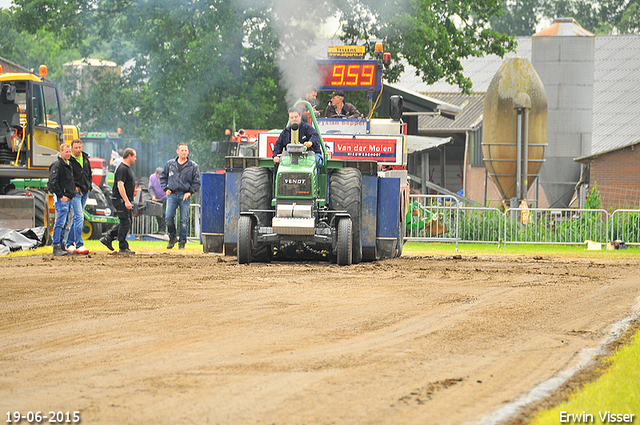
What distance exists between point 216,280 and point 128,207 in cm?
517

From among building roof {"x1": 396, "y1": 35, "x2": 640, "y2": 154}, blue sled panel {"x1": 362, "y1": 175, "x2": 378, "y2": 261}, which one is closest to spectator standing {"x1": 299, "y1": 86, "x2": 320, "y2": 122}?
blue sled panel {"x1": 362, "y1": 175, "x2": 378, "y2": 261}

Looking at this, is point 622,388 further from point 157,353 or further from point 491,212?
point 491,212

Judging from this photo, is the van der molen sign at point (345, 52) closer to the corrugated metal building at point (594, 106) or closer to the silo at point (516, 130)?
the silo at point (516, 130)

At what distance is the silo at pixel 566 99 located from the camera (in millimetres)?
31953

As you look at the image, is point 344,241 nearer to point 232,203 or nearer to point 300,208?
point 300,208

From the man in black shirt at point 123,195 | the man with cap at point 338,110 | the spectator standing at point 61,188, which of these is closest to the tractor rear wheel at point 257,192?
the spectator standing at point 61,188

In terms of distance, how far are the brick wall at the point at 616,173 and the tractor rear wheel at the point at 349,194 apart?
19052 millimetres

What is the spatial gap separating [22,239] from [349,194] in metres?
6.86

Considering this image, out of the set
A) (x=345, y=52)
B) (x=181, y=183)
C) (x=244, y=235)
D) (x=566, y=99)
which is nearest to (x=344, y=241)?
(x=244, y=235)

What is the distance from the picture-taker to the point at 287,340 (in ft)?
22.5

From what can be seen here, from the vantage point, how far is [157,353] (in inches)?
248

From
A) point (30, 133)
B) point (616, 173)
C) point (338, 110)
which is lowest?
point (30, 133)

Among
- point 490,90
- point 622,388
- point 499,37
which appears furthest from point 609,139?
point 622,388

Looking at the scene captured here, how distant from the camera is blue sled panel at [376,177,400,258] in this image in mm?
13453
